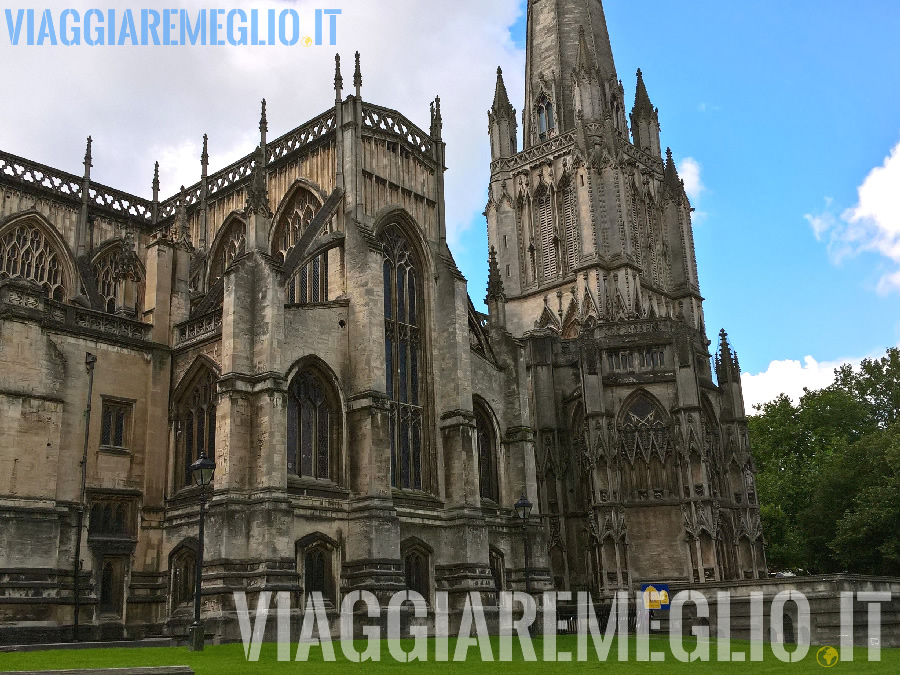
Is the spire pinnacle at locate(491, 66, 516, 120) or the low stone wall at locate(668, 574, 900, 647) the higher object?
the spire pinnacle at locate(491, 66, 516, 120)

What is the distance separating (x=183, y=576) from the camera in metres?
28.8

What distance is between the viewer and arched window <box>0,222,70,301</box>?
3481 centimetres

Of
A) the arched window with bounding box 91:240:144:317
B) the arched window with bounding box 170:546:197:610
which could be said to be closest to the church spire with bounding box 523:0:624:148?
the arched window with bounding box 91:240:144:317

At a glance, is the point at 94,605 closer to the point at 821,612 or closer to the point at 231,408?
the point at 231,408

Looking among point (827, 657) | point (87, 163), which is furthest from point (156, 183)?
point (827, 657)

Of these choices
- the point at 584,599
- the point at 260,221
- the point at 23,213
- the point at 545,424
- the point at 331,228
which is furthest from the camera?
the point at 545,424

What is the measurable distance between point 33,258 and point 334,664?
82.1 ft

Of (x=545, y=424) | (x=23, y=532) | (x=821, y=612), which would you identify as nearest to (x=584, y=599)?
(x=545, y=424)

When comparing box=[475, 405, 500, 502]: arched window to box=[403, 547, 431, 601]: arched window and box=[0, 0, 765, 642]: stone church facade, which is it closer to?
box=[0, 0, 765, 642]: stone church facade

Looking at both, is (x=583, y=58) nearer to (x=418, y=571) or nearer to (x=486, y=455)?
(x=486, y=455)

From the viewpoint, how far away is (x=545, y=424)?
4350 centimetres

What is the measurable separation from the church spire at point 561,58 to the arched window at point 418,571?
38.0 metres

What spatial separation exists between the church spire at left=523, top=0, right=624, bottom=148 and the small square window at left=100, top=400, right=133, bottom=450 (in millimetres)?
39542

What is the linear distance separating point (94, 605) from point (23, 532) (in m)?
3.13
